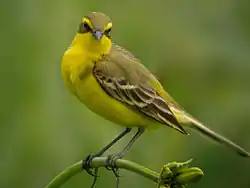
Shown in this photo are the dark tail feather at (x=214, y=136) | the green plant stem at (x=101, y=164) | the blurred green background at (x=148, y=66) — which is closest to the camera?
the green plant stem at (x=101, y=164)

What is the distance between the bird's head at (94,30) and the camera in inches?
178

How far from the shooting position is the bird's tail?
173 inches

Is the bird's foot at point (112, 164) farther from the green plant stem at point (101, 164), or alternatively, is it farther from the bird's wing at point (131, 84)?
the bird's wing at point (131, 84)

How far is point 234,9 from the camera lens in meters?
5.56

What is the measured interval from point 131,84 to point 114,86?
0.43 feet

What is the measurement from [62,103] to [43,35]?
14.8 inches

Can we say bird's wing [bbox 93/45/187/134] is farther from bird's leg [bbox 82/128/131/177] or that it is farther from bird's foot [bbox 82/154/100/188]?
bird's foot [bbox 82/154/100/188]

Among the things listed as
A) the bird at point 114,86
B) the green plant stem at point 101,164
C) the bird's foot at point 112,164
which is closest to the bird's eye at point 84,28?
the bird at point 114,86

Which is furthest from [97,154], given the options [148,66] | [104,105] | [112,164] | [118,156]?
[148,66]

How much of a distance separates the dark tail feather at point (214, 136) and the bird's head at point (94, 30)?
1.78 feet

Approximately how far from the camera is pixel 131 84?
473cm

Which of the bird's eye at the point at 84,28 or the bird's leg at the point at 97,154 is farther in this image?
the bird's eye at the point at 84,28

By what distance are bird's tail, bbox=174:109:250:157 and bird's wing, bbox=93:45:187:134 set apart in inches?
6.6

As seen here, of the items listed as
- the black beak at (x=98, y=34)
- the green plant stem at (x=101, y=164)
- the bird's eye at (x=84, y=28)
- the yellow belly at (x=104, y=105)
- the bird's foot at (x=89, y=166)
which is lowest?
the bird's foot at (x=89, y=166)
